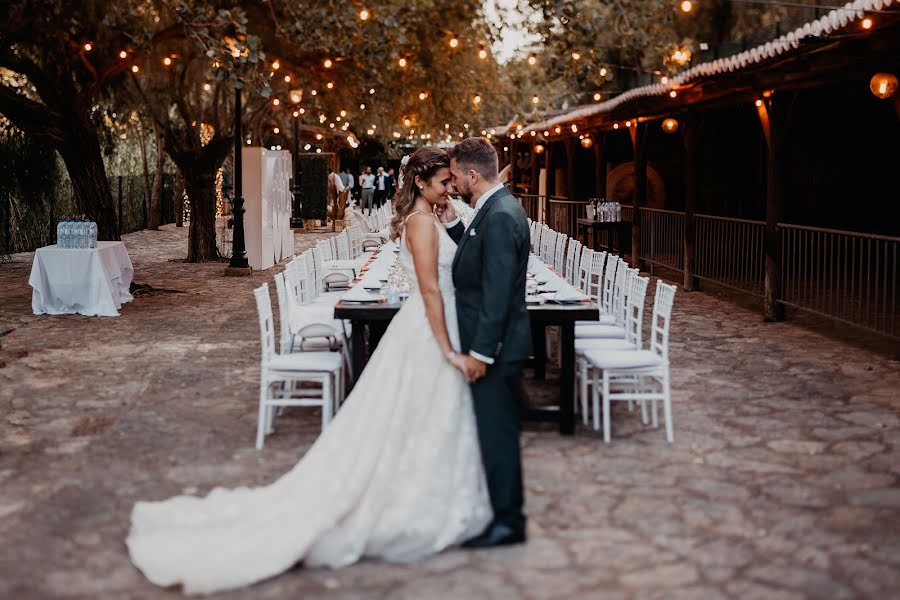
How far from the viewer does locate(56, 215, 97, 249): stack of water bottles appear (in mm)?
13539

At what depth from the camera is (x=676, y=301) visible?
50.0 feet

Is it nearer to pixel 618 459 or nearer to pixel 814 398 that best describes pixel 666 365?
pixel 618 459

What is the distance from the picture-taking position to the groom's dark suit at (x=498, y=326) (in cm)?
521

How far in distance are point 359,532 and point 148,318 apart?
355 inches

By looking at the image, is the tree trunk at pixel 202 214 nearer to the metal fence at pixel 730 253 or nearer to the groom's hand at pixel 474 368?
the metal fence at pixel 730 253

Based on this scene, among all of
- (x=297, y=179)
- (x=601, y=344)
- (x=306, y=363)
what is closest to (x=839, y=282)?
(x=601, y=344)

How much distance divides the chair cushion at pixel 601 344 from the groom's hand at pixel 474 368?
272 cm

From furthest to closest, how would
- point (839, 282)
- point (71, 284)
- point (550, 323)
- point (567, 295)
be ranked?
point (71, 284), point (839, 282), point (567, 295), point (550, 323)

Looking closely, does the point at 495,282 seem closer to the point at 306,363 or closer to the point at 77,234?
the point at 306,363

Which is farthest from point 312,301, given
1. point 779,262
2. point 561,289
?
point 779,262

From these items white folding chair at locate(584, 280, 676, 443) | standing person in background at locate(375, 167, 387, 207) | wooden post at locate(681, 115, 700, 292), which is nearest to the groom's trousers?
white folding chair at locate(584, 280, 676, 443)

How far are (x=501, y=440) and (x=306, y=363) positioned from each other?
2.39 metres

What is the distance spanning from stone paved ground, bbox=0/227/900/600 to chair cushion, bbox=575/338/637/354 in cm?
53

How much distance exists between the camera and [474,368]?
524cm
